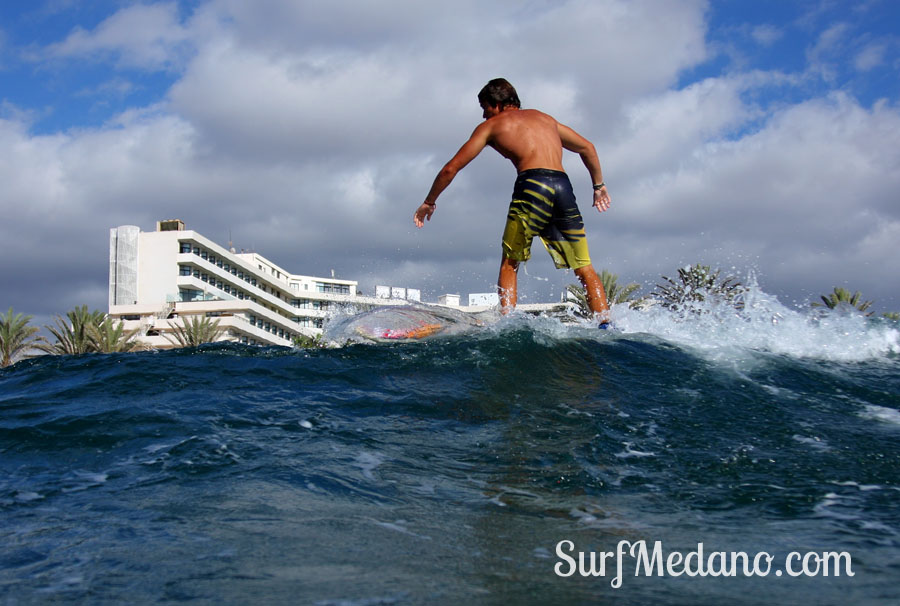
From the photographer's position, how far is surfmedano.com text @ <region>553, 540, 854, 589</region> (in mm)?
1926

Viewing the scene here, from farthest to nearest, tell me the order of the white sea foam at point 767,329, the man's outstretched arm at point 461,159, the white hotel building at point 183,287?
1. the white hotel building at point 183,287
2. the man's outstretched arm at point 461,159
3. the white sea foam at point 767,329

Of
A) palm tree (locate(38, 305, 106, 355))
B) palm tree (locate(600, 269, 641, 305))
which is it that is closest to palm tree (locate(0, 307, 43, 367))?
palm tree (locate(38, 305, 106, 355))

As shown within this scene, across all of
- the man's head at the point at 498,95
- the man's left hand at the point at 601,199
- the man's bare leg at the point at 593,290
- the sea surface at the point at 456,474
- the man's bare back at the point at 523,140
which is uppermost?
the man's head at the point at 498,95

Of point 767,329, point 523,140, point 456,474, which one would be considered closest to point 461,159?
point 523,140

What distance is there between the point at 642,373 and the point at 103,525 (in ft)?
11.5

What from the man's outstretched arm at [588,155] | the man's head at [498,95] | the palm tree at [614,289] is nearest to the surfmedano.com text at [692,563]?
the man's head at [498,95]

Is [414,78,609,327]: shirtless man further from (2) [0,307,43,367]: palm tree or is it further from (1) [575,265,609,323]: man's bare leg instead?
(2) [0,307,43,367]: palm tree

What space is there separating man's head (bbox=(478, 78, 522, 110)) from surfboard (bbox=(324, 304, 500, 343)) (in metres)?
1.94

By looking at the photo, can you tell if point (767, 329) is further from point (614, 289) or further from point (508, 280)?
point (614, 289)

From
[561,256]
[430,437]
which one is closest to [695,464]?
[430,437]

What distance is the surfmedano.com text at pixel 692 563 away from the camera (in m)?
1.93

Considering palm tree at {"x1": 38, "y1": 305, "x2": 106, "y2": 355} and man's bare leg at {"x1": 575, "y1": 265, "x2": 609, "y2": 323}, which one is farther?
palm tree at {"x1": 38, "y1": 305, "x2": 106, "y2": 355}

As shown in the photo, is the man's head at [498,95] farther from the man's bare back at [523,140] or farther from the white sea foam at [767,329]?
the white sea foam at [767,329]

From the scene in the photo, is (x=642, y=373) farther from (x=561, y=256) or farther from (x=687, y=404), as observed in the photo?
(x=561, y=256)
